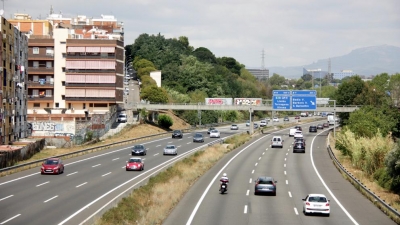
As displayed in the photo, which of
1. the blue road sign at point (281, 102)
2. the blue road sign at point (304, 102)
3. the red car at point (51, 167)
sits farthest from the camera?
the blue road sign at point (281, 102)

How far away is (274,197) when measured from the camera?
39438mm

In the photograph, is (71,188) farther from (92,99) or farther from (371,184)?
(92,99)

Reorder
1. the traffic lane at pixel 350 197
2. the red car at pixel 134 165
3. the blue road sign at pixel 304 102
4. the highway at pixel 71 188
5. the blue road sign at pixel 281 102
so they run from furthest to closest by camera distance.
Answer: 1. the blue road sign at pixel 281 102
2. the blue road sign at pixel 304 102
3. the red car at pixel 134 165
4. the traffic lane at pixel 350 197
5. the highway at pixel 71 188

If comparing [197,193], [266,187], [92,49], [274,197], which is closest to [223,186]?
[197,193]

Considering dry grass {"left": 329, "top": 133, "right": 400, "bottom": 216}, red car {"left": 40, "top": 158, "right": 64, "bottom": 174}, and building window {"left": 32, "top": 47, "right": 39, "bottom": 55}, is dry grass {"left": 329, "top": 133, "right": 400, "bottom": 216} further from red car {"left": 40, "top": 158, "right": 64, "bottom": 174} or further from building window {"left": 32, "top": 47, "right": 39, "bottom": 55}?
building window {"left": 32, "top": 47, "right": 39, "bottom": 55}

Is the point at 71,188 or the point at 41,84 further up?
the point at 41,84

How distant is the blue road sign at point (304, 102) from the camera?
101625 mm

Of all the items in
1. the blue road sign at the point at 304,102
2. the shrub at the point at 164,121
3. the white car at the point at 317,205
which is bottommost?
the white car at the point at 317,205

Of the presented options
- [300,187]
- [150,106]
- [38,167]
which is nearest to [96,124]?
[150,106]

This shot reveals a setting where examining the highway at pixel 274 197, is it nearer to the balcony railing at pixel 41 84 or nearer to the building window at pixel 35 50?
the balcony railing at pixel 41 84

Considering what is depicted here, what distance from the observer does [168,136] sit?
106 meters

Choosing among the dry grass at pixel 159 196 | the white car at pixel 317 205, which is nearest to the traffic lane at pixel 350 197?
the white car at pixel 317 205

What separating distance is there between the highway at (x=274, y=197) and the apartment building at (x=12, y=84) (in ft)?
86.1

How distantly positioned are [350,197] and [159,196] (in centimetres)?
1264
